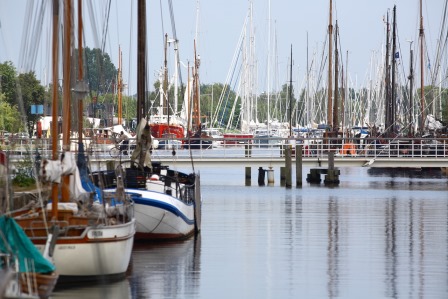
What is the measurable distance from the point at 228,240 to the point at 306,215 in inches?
440

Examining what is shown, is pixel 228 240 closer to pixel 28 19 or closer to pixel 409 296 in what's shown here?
pixel 28 19

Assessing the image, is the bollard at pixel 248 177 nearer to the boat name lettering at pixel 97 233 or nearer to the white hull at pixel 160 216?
the white hull at pixel 160 216

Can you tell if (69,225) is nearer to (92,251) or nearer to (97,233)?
(97,233)

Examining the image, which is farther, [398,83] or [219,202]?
[398,83]

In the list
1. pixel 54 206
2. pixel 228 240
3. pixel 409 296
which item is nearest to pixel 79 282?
pixel 54 206

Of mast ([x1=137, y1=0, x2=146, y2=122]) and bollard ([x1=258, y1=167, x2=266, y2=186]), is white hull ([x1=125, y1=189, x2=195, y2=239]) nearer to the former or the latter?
mast ([x1=137, y1=0, x2=146, y2=122])

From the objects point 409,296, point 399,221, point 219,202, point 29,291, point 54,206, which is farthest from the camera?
point 219,202

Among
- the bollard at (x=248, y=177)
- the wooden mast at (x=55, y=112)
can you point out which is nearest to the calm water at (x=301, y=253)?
the wooden mast at (x=55, y=112)

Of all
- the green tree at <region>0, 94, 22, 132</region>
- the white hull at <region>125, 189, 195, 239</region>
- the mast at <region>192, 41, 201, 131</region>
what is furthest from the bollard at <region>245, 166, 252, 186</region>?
the mast at <region>192, 41, 201, 131</region>

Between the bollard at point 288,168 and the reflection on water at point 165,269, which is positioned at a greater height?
the bollard at point 288,168

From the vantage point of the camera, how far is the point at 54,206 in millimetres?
24359

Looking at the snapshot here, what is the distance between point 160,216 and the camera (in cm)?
3456

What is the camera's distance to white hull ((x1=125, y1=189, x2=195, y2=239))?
3350cm

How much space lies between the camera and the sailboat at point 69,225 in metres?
24.1
